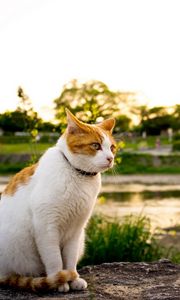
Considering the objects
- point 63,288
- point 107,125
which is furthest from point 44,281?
point 107,125

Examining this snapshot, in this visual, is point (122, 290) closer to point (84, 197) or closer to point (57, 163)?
point (84, 197)

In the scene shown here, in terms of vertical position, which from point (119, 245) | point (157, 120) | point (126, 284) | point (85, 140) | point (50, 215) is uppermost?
point (85, 140)

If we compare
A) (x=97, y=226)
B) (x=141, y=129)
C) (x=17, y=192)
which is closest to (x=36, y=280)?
(x=17, y=192)

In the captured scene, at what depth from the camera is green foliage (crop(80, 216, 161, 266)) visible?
5.97m

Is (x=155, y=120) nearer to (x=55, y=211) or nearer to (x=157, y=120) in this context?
(x=157, y=120)

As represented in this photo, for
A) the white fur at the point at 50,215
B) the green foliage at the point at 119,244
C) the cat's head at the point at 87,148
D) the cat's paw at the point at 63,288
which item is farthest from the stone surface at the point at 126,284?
the green foliage at the point at 119,244

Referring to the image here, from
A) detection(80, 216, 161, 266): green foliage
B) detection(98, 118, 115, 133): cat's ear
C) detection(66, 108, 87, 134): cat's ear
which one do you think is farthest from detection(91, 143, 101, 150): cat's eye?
detection(80, 216, 161, 266): green foliage

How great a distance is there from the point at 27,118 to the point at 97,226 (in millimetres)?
1530

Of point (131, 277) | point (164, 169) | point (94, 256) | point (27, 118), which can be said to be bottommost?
point (164, 169)

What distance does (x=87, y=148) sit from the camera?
3498mm

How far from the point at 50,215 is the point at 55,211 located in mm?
39

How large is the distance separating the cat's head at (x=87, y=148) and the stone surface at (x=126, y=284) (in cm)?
79

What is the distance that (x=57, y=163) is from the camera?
11.8ft

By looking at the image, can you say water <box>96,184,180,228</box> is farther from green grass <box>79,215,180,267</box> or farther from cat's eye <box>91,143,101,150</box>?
cat's eye <box>91,143,101,150</box>
